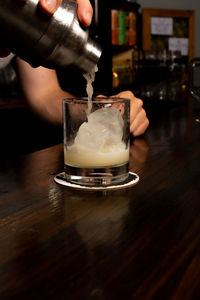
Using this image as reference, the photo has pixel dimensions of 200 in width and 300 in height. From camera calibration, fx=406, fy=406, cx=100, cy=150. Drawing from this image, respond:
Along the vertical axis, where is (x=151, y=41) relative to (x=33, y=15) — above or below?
above

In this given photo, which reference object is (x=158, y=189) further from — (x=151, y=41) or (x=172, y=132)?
(x=151, y=41)

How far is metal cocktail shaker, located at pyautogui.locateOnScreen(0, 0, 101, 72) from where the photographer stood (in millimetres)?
646

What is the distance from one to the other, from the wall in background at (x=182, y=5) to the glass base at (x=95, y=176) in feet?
13.4

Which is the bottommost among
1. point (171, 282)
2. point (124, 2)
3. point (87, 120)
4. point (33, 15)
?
point (171, 282)

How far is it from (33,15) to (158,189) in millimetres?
347

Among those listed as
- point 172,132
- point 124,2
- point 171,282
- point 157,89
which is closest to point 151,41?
point 124,2

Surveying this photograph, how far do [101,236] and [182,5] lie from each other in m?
4.66

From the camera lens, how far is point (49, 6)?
0.63 m

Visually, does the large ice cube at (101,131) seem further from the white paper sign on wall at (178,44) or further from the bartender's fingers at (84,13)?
the white paper sign on wall at (178,44)

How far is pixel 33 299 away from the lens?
1.13ft

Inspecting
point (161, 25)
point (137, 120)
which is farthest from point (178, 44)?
point (137, 120)

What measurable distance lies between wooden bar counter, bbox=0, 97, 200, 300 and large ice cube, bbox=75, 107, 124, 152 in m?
0.09

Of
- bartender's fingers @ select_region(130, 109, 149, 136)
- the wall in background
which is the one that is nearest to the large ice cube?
bartender's fingers @ select_region(130, 109, 149, 136)

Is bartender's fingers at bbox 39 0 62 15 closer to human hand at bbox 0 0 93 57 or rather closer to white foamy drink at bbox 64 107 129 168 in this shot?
human hand at bbox 0 0 93 57
